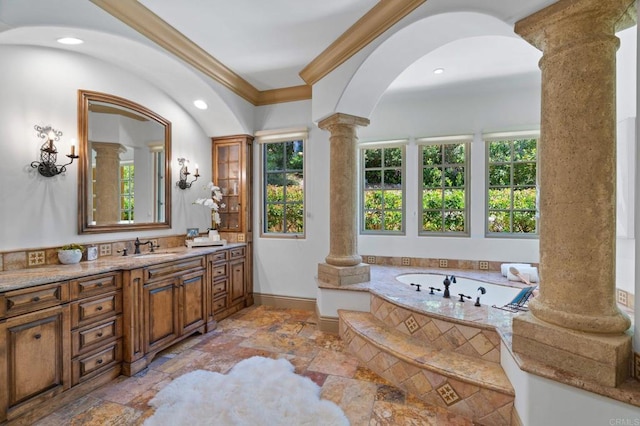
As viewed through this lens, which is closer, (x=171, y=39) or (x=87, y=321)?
(x=87, y=321)

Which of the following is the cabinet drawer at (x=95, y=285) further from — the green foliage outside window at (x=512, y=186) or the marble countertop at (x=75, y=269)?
the green foliage outside window at (x=512, y=186)

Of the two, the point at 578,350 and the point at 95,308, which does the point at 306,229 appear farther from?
the point at 578,350

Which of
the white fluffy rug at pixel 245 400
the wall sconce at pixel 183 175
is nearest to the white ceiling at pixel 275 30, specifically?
the wall sconce at pixel 183 175

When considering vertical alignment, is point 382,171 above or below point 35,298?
above

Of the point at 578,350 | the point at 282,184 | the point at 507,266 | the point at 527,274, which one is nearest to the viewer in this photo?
the point at 578,350

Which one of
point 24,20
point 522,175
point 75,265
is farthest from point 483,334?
point 24,20

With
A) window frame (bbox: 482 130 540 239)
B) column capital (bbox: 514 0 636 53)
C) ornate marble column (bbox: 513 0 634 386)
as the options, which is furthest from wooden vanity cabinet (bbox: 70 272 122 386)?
window frame (bbox: 482 130 540 239)

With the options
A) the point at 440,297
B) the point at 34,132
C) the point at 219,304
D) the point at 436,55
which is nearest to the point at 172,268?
→ the point at 219,304

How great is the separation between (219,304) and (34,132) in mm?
2423

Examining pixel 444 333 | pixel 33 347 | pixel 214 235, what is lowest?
pixel 444 333

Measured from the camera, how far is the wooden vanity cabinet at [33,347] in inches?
68.6

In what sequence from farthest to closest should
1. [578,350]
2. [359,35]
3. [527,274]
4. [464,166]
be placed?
[464,166]
[527,274]
[359,35]
[578,350]

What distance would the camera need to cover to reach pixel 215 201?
4.28 m

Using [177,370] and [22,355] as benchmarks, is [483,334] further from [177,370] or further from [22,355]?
[22,355]
